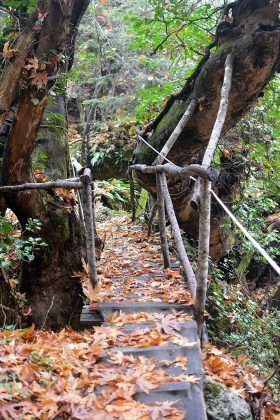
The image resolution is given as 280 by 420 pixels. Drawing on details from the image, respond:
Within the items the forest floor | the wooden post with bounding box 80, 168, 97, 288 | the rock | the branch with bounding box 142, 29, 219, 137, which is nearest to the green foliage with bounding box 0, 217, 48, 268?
the wooden post with bounding box 80, 168, 97, 288

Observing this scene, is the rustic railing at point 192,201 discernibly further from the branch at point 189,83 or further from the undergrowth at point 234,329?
the undergrowth at point 234,329

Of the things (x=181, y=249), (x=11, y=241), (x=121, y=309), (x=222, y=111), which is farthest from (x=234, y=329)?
(x=11, y=241)

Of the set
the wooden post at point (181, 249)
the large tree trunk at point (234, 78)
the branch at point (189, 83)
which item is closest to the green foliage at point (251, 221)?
the large tree trunk at point (234, 78)

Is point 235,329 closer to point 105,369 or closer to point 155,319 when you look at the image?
point 155,319

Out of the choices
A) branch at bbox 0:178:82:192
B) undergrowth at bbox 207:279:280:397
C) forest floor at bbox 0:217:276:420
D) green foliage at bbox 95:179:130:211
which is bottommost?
undergrowth at bbox 207:279:280:397

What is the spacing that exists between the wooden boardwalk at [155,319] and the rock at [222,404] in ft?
Answer: 0.46

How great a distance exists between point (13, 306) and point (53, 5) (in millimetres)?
Answer: 3615

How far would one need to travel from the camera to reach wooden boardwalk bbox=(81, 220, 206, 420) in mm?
2342

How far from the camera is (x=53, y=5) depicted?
4.45 meters

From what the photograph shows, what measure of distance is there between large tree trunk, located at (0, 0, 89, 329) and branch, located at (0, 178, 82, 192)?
0.38ft

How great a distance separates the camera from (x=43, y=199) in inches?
201

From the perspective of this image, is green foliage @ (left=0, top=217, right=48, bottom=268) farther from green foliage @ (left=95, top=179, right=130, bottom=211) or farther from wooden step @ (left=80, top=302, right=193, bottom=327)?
green foliage @ (left=95, top=179, right=130, bottom=211)

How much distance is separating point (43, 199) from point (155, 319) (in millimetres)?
2497

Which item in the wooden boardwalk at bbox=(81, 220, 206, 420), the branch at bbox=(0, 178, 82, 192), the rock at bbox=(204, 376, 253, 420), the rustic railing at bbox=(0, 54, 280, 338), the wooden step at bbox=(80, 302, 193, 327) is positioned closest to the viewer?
the wooden boardwalk at bbox=(81, 220, 206, 420)
